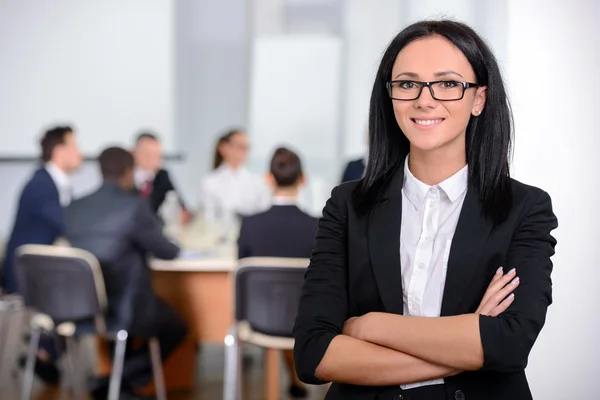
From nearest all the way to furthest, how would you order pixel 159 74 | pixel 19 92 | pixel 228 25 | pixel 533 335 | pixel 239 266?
pixel 533 335 → pixel 239 266 → pixel 19 92 → pixel 159 74 → pixel 228 25

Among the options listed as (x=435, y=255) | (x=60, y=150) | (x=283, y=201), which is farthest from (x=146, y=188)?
(x=435, y=255)

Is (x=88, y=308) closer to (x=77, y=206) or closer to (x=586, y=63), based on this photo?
(x=77, y=206)

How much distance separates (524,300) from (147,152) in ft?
17.6

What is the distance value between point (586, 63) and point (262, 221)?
2.24 m

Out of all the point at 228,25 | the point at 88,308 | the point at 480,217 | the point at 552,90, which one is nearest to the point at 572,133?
the point at 552,90

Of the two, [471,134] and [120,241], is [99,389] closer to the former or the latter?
[120,241]

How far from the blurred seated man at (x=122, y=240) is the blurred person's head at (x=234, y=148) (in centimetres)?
217

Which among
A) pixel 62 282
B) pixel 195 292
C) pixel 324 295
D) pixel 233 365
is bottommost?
pixel 233 365

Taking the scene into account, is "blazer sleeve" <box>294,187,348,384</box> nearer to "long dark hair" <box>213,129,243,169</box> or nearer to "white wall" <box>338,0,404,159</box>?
"long dark hair" <box>213,129,243,169</box>

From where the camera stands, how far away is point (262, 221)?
169 inches

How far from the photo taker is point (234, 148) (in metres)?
6.98

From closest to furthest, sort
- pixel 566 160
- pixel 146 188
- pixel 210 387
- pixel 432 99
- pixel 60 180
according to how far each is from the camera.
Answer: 1. pixel 432 99
2. pixel 566 160
3. pixel 210 387
4. pixel 60 180
5. pixel 146 188

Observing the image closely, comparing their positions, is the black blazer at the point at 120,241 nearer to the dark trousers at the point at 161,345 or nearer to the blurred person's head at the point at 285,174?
the dark trousers at the point at 161,345

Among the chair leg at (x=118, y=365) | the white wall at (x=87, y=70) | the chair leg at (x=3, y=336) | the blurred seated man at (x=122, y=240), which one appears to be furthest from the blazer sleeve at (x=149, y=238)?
the white wall at (x=87, y=70)
